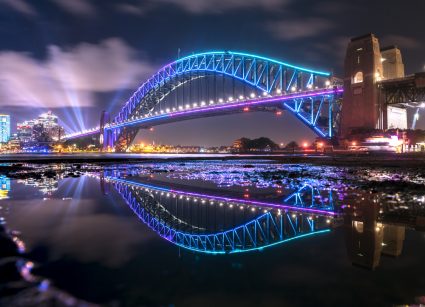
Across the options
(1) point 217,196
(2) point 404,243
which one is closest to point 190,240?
(2) point 404,243

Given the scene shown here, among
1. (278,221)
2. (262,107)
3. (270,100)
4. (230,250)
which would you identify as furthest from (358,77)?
(230,250)

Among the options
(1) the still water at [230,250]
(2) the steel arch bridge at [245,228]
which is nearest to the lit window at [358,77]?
(1) the still water at [230,250]

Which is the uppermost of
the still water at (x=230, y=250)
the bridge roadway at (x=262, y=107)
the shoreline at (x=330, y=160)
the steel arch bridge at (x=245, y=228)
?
the bridge roadway at (x=262, y=107)

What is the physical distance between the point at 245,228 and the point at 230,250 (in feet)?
4.17

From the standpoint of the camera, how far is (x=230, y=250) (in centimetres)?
424

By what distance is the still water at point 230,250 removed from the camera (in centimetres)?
286

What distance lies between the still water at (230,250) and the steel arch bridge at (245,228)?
2 centimetres

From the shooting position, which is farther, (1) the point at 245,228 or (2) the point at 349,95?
(2) the point at 349,95

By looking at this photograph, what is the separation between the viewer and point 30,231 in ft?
16.8

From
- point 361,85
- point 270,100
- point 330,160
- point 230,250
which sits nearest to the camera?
point 230,250

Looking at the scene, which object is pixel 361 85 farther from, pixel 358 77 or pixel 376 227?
pixel 376 227

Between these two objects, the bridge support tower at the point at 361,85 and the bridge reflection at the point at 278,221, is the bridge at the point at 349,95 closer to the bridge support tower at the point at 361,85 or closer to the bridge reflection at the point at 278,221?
the bridge support tower at the point at 361,85

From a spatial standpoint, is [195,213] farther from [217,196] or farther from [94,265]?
[94,265]

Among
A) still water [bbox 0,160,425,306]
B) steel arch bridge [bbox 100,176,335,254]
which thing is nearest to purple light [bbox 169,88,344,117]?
still water [bbox 0,160,425,306]
